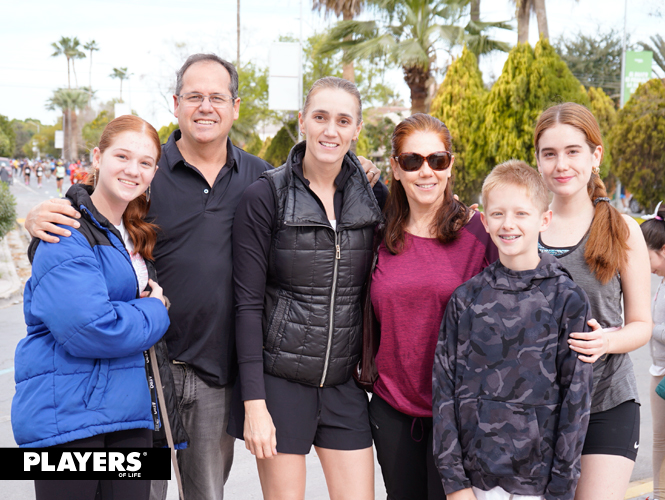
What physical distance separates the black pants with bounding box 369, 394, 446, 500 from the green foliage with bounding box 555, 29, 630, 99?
1746 inches

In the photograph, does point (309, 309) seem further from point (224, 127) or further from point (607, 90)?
point (607, 90)

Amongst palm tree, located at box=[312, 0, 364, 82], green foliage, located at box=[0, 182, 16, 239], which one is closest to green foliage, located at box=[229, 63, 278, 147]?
palm tree, located at box=[312, 0, 364, 82]

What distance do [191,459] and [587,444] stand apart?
6.02 feet

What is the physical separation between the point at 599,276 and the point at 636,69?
29.3 meters

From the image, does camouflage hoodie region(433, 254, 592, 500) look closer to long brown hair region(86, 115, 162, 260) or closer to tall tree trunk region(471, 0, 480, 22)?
long brown hair region(86, 115, 162, 260)

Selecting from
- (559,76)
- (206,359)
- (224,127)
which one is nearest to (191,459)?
(206,359)

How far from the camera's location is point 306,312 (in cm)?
252

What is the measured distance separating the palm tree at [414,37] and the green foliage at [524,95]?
11.1ft

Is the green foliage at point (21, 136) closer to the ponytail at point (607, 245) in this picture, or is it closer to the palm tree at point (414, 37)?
the palm tree at point (414, 37)

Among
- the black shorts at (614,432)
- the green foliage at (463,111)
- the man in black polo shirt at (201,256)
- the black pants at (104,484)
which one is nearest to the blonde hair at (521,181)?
the man in black polo shirt at (201,256)

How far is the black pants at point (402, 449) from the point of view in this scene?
252 cm

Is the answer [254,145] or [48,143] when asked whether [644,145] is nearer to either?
[254,145]

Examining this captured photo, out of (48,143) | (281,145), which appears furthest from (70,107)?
(281,145)

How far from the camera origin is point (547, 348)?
2129mm
